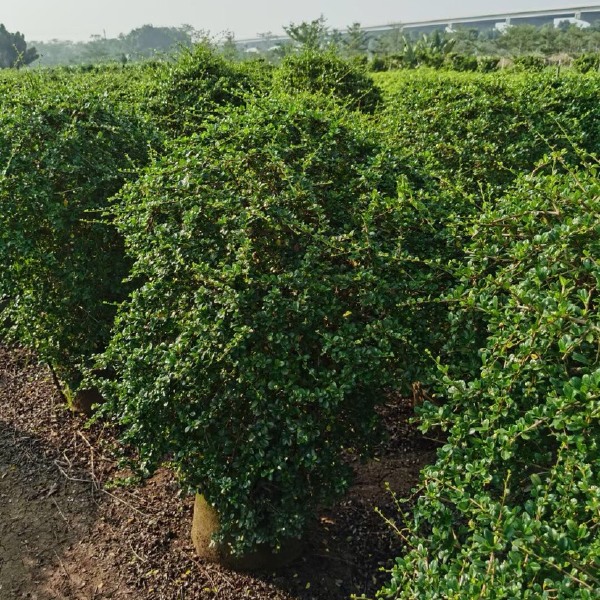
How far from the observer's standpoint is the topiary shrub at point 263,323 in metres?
2.63

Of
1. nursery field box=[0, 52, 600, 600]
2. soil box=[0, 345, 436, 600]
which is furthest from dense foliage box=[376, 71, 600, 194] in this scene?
Answer: soil box=[0, 345, 436, 600]

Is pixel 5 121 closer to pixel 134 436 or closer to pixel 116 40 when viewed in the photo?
pixel 134 436

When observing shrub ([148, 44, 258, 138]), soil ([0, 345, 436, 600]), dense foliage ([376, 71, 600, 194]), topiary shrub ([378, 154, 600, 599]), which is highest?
shrub ([148, 44, 258, 138])

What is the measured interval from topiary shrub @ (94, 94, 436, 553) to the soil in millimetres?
462

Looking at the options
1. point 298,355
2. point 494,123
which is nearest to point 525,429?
point 298,355

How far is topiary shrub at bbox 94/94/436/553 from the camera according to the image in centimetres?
263

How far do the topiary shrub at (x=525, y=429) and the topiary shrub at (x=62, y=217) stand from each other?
95.7 inches

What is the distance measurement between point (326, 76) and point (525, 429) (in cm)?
618

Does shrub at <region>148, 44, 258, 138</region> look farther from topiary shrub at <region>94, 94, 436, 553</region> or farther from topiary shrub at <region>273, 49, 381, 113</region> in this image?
topiary shrub at <region>94, 94, 436, 553</region>

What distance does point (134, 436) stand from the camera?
2934mm

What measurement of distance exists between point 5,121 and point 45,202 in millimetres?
641

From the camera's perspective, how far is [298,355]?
2.68 metres

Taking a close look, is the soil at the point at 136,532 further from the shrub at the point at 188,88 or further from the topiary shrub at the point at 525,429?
the shrub at the point at 188,88

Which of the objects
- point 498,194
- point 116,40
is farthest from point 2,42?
point 498,194
